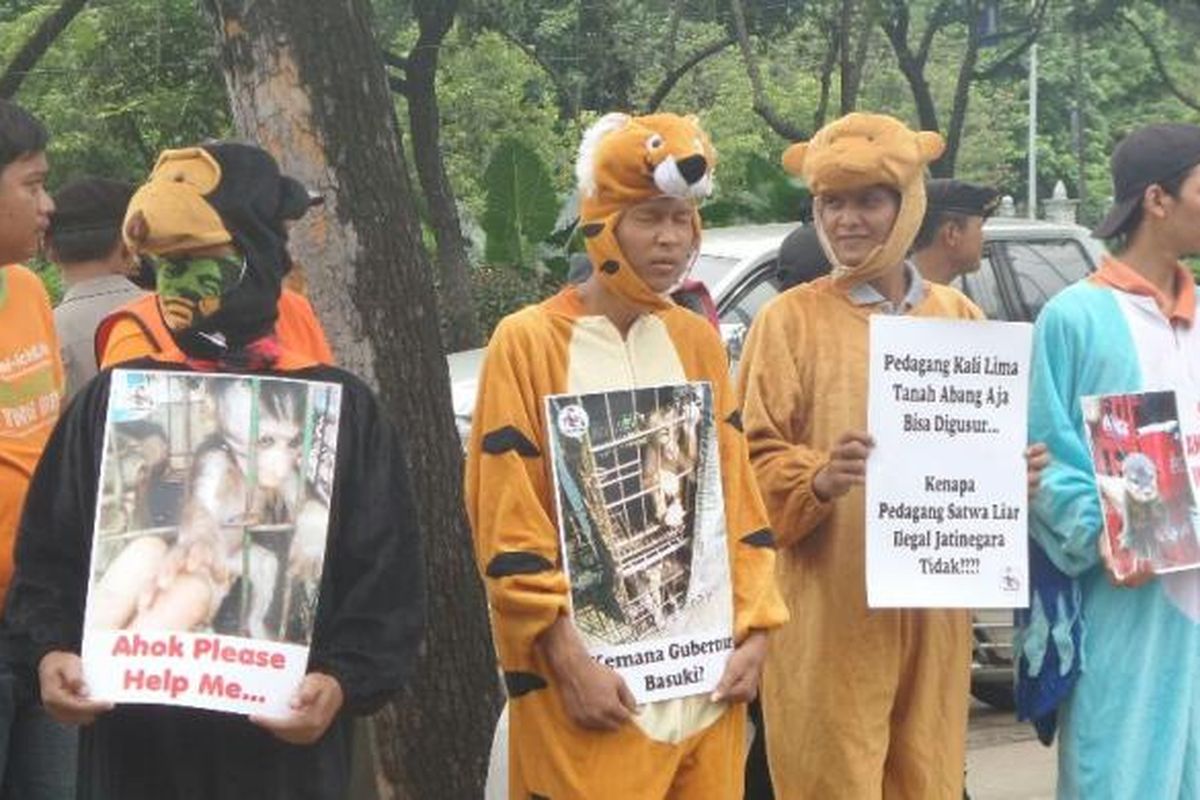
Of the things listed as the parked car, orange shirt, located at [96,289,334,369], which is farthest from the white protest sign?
the parked car

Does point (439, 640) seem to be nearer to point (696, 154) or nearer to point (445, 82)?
point (696, 154)

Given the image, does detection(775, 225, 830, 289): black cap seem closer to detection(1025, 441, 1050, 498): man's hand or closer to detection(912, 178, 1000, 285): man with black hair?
detection(912, 178, 1000, 285): man with black hair

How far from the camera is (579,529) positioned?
4.12 metres

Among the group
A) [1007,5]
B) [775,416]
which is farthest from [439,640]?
[1007,5]

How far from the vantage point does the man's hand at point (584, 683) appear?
13.2ft

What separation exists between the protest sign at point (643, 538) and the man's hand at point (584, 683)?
0.05 metres

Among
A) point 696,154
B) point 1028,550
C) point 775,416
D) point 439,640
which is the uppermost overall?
point 696,154

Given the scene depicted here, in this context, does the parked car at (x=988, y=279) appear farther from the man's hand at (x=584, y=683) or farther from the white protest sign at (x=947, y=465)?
the man's hand at (x=584, y=683)

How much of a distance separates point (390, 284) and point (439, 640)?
0.95 meters

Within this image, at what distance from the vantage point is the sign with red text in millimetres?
3467

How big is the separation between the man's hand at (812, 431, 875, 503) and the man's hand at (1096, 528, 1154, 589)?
0.63 m

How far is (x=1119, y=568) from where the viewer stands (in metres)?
4.77

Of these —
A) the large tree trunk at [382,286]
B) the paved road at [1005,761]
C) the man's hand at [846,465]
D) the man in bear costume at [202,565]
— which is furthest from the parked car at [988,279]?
the man in bear costume at [202,565]

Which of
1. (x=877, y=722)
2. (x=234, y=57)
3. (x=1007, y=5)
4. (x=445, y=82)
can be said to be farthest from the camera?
(x=445, y=82)
